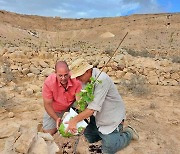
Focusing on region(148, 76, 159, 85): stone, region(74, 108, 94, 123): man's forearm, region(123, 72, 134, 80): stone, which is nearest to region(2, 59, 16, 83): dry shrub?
region(123, 72, 134, 80): stone

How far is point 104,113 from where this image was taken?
126 inches

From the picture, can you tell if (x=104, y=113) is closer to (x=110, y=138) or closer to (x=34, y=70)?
(x=110, y=138)

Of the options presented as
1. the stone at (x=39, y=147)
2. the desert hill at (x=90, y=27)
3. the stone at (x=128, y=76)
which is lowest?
the stone at (x=39, y=147)

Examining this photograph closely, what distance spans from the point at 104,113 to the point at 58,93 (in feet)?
2.04

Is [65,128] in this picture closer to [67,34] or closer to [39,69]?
[39,69]

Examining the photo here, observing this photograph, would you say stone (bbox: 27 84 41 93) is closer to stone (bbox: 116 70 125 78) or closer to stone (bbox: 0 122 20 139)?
stone (bbox: 0 122 20 139)

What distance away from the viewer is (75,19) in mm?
45938

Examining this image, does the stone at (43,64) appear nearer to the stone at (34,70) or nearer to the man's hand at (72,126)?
the stone at (34,70)

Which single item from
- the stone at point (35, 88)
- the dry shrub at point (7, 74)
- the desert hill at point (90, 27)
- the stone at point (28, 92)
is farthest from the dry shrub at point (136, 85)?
the desert hill at point (90, 27)

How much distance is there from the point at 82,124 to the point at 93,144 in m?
0.81

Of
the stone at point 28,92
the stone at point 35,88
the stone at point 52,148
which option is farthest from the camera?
the stone at point 35,88

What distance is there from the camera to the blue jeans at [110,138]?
3.22 meters

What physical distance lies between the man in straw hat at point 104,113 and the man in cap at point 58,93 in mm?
259

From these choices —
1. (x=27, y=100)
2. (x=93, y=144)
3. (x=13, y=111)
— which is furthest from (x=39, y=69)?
(x=93, y=144)
